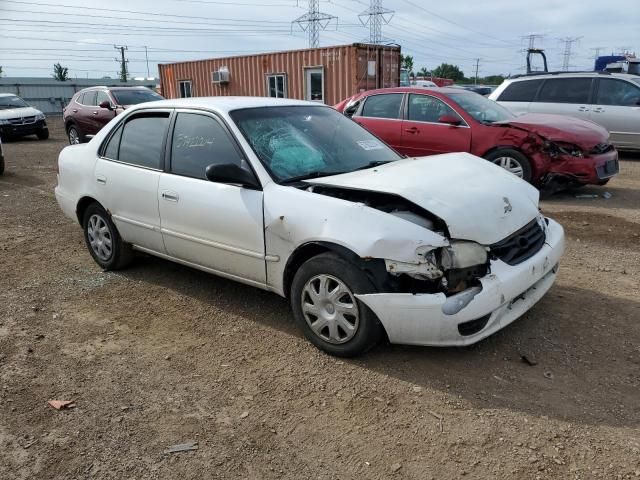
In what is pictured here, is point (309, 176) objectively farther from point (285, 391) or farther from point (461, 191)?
point (285, 391)

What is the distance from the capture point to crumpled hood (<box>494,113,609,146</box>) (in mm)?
7480

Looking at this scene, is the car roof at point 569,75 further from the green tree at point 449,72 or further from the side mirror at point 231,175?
the green tree at point 449,72

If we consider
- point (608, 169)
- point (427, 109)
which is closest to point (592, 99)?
point (608, 169)

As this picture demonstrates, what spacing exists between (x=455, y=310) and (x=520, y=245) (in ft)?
2.61

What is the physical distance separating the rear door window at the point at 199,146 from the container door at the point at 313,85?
13125mm

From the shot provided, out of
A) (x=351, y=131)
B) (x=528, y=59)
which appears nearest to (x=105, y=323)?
(x=351, y=131)

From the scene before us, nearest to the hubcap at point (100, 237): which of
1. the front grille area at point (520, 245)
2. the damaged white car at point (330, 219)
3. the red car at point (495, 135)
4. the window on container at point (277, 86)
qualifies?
the damaged white car at point (330, 219)

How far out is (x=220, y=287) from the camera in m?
4.68

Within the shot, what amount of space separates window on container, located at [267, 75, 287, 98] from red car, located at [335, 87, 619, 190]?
384 inches

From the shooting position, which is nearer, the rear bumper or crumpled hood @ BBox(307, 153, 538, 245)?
crumpled hood @ BBox(307, 153, 538, 245)

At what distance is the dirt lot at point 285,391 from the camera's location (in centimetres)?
258

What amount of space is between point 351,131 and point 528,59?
10.6 m

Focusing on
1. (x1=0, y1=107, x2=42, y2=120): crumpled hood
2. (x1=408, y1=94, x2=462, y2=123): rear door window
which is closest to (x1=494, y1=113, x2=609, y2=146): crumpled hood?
(x1=408, y1=94, x2=462, y2=123): rear door window

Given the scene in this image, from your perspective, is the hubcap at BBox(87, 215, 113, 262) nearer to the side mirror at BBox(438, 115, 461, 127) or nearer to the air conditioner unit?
the side mirror at BBox(438, 115, 461, 127)
